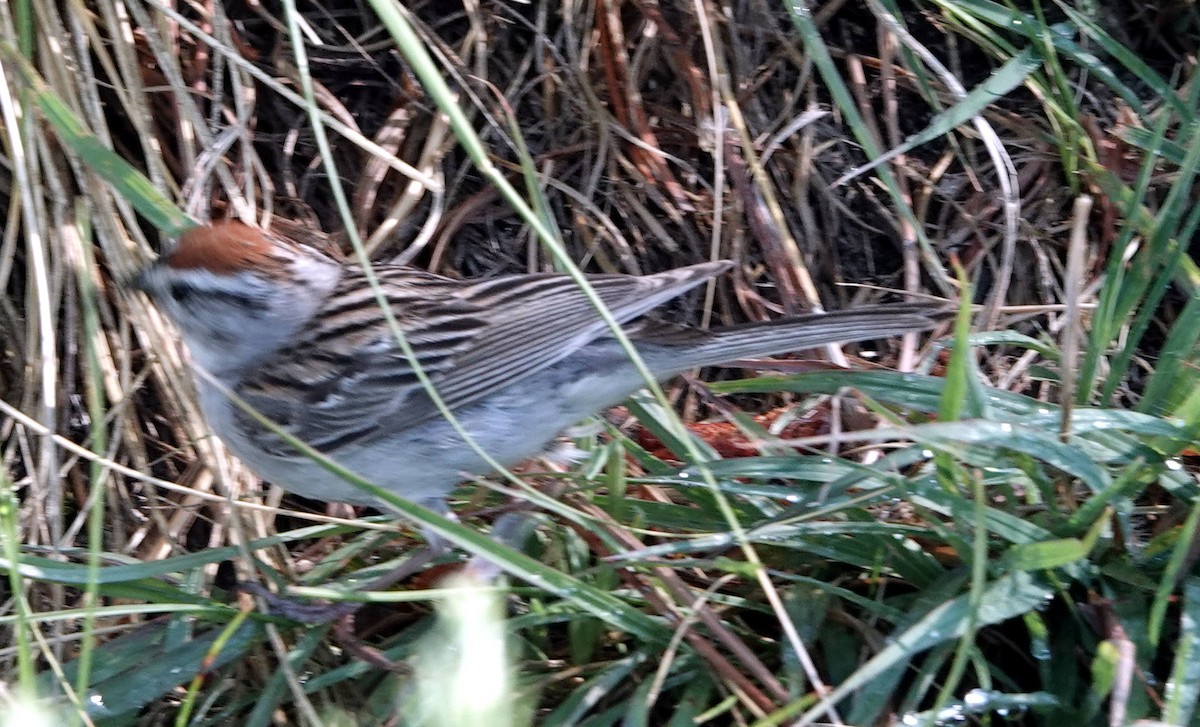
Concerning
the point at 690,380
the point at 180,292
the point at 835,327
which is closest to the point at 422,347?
the point at 180,292

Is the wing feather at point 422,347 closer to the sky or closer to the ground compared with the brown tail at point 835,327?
closer to the ground

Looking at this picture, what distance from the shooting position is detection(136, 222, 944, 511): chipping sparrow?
106 inches

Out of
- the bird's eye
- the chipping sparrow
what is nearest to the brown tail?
the chipping sparrow

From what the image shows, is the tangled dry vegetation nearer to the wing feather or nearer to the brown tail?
the brown tail

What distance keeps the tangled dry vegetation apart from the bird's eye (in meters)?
0.19

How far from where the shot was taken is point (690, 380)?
3.08 m

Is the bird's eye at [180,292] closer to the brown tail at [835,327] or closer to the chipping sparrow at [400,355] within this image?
the chipping sparrow at [400,355]

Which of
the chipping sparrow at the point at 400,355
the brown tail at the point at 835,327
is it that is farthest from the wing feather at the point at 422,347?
the brown tail at the point at 835,327

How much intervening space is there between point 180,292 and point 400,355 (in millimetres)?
539

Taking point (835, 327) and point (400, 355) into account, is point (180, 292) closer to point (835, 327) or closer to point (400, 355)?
point (400, 355)

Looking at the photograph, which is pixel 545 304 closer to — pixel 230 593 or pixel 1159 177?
pixel 230 593

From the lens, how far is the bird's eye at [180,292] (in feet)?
9.03

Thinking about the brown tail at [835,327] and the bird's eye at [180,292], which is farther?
the bird's eye at [180,292]

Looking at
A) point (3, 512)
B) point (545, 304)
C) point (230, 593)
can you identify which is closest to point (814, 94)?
point (545, 304)
